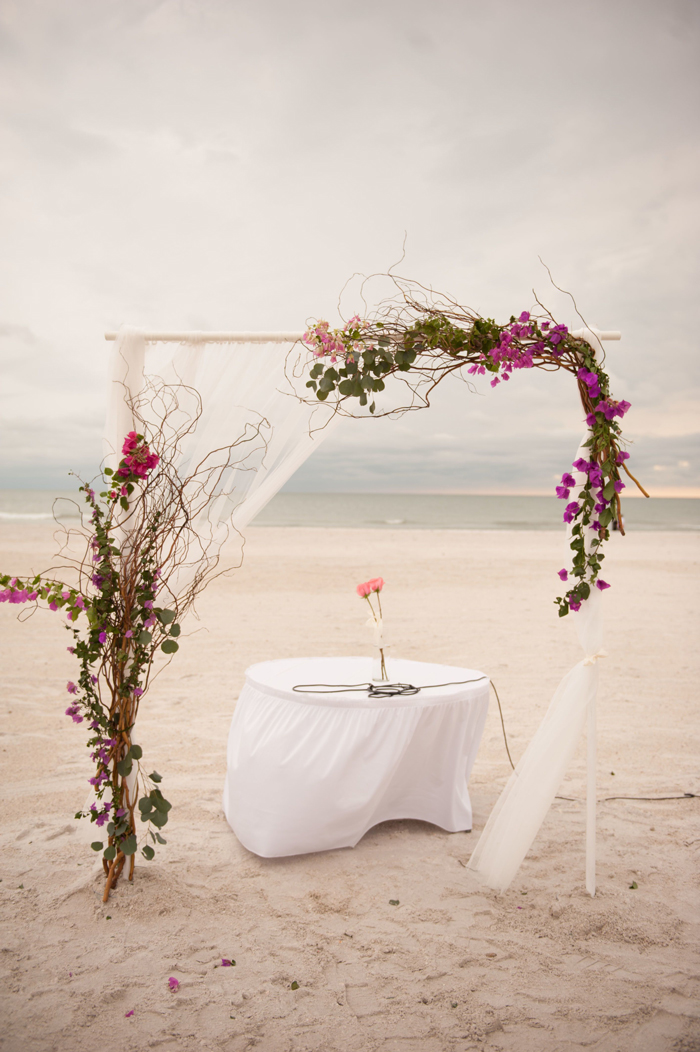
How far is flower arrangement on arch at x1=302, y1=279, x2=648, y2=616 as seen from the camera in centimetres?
251

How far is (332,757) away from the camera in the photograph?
271 centimetres

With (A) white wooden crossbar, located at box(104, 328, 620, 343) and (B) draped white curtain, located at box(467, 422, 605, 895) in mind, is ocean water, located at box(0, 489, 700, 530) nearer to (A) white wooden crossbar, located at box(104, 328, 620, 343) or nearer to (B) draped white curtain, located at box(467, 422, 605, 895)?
(A) white wooden crossbar, located at box(104, 328, 620, 343)

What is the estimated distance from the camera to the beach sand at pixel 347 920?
1.87 meters

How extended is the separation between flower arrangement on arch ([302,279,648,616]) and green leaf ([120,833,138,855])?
2.02 metres

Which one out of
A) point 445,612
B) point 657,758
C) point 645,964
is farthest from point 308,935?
point 445,612

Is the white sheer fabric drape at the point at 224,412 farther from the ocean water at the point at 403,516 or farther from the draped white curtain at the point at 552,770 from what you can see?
the ocean water at the point at 403,516

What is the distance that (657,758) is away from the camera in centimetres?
406

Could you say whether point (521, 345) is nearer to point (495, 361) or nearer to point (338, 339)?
point (495, 361)

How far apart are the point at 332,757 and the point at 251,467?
53.9 inches

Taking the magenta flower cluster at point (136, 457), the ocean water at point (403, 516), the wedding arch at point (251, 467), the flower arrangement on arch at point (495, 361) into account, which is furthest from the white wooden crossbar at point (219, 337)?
the ocean water at point (403, 516)

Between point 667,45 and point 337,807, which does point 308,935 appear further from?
point 667,45

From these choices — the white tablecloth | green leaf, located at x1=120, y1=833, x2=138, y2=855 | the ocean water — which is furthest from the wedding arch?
the ocean water

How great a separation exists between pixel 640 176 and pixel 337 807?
262 inches

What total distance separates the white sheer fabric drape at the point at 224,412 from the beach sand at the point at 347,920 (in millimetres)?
1556
